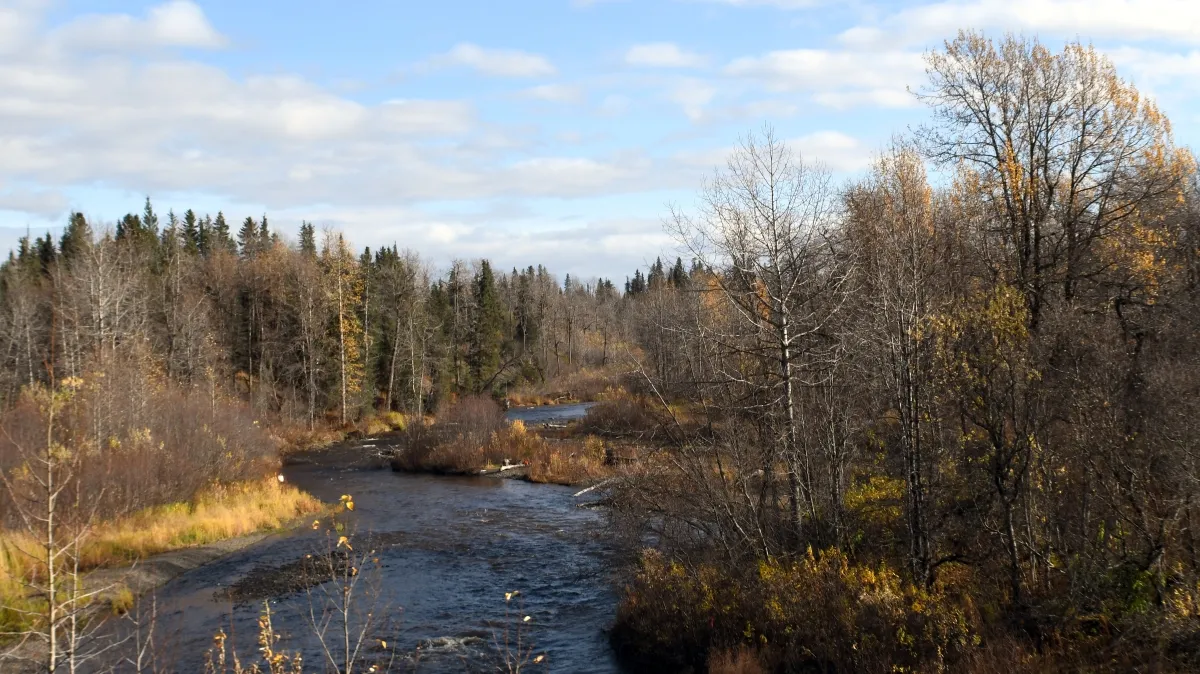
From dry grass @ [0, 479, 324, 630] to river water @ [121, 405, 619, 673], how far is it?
1394 millimetres

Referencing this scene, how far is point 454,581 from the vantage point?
17.2 metres

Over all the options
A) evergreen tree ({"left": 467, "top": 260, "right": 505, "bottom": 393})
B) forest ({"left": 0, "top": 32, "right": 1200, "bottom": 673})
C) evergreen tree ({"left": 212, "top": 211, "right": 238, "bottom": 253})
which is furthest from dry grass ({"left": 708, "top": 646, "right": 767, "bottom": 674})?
evergreen tree ({"left": 212, "top": 211, "right": 238, "bottom": 253})

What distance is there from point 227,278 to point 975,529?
2066 inches

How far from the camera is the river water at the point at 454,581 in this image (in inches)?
521

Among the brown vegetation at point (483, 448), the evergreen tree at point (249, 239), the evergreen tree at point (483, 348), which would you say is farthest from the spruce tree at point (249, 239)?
the brown vegetation at point (483, 448)

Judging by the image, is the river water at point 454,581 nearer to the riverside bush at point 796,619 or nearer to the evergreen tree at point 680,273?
the riverside bush at point 796,619

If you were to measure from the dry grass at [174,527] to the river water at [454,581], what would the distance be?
1.39 meters

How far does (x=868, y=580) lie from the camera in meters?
11.1

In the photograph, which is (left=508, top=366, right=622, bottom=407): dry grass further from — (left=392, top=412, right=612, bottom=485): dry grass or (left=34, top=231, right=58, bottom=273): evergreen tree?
(left=34, top=231, right=58, bottom=273): evergreen tree

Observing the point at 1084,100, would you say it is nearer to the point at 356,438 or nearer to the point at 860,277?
the point at 860,277

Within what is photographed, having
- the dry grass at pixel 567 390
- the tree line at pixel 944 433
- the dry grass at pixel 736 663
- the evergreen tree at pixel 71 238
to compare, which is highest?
the evergreen tree at pixel 71 238

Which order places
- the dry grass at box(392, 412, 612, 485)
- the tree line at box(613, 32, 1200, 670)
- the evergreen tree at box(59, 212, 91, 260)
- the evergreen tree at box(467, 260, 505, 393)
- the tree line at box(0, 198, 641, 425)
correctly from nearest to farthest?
the tree line at box(613, 32, 1200, 670), the dry grass at box(392, 412, 612, 485), the tree line at box(0, 198, 641, 425), the evergreen tree at box(59, 212, 91, 260), the evergreen tree at box(467, 260, 505, 393)

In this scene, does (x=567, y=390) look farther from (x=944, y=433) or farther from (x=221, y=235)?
(x=944, y=433)

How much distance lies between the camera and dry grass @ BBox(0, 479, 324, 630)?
1480 centimetres
